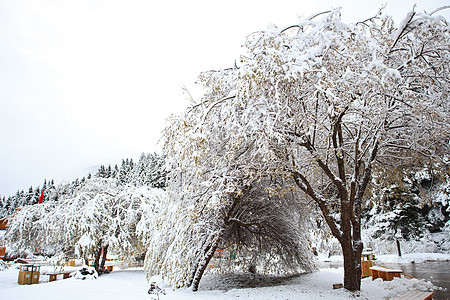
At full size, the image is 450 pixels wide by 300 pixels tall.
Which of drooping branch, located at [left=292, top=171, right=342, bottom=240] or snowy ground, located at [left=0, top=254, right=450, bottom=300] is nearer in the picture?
snowy ground, located at [left=0, top=254, right=450, bottom=300]

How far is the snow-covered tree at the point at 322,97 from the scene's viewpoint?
20.5ft

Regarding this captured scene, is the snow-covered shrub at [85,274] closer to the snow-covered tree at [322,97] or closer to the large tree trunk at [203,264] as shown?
the large tree trunk at [203,264]

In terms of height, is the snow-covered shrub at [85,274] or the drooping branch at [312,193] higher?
the drooping branch at [312,193]

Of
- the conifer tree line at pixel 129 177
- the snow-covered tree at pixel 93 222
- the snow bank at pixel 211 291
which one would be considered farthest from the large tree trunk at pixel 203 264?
the conifer tree line at pixel 129 177

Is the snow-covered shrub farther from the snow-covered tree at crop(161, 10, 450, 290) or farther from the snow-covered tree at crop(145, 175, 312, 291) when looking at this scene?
the snow-covered tree at crop(161, 10, 450, 290)

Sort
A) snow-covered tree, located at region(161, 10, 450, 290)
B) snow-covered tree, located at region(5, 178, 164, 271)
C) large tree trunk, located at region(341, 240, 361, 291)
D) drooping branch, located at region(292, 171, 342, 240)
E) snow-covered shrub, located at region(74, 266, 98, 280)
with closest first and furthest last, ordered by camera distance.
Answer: snow-covered tree, located at region(161, 10, 450, 290)
large tree trunk, located at region(341, 240, 361, 291)
drooping branch, located at region(292, 171, 342, 240)
snow-covered shrub, located at region(74, 266, 98, 280)
snow-covered tree, located at region(5, 178, 164, 271)

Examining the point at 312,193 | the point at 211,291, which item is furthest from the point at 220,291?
the point at 312,193

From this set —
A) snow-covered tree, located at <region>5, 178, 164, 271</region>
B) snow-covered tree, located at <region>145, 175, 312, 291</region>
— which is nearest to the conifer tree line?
snow-covered tree, located at <region>5, 178, 164, 271</region>

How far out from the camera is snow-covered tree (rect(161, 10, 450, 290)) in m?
6.26

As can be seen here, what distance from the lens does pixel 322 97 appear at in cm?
709

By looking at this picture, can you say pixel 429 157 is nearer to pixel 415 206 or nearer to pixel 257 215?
pixel 257 215

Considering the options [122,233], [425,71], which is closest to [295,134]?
[425,71]

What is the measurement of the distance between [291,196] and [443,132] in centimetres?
566

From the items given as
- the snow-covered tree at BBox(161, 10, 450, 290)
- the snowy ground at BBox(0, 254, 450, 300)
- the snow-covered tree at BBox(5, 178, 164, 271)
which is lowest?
the snowy ground at BBox(0, 254, 450, 300)
